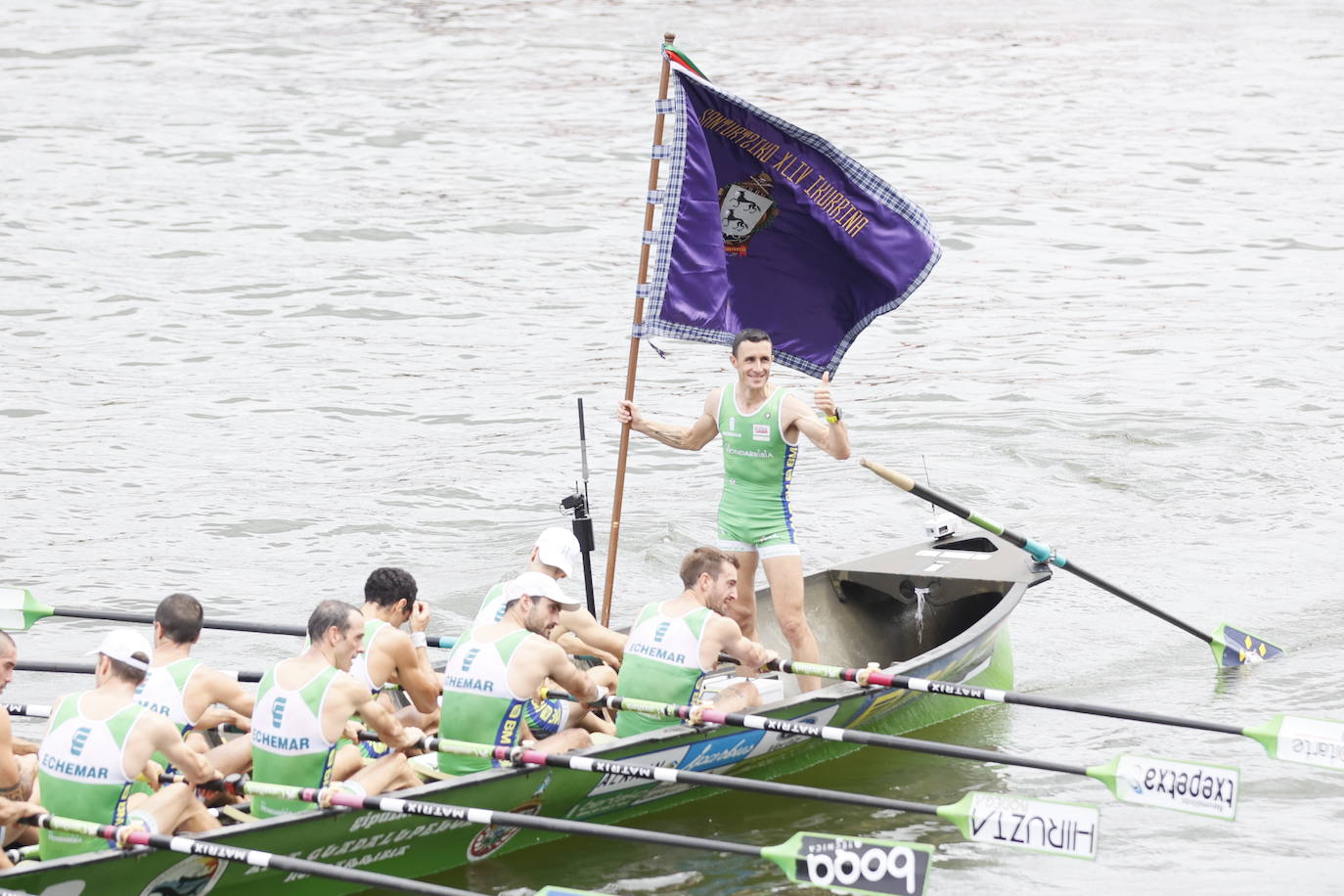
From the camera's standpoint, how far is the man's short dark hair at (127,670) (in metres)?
8.54

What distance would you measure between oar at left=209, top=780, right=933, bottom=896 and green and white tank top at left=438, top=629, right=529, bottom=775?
0.78 metres

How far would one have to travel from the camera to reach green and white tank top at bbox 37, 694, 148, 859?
27.8ft

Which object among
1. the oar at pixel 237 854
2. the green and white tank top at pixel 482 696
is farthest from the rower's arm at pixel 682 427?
the oar at pixel 237 854

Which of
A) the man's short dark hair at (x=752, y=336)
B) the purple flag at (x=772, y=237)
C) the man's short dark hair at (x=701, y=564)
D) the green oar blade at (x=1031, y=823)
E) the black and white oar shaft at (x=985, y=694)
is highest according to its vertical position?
the purple flag at (x=772, y=237)

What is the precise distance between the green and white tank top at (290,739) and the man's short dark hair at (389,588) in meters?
1.18

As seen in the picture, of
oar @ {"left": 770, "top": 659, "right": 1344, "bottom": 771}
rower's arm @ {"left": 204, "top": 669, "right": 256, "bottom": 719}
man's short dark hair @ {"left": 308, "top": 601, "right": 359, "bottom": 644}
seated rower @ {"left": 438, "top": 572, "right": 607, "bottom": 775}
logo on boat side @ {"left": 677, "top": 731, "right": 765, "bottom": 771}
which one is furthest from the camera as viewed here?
logo on boat side @ {"left": 677, "top": 731, "right": 765, "bottom": 771}

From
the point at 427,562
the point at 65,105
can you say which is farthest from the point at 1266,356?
the point at 65,105

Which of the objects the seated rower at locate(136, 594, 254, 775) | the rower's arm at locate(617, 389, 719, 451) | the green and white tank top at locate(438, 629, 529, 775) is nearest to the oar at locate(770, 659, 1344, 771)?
the rower's arm at locate(617, 389, 719, 451)

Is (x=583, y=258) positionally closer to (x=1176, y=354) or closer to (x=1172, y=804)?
(x=1176, y=354)

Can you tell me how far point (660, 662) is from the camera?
34.1 feet

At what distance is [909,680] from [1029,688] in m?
3.38

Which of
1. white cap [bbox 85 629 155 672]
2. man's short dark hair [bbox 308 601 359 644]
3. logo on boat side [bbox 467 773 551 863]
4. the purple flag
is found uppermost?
the purple flag

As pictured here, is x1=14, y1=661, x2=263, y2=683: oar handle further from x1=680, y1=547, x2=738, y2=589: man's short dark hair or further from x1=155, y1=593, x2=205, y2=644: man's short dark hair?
x1=680, y1=547, x2=738, y2=589: man's short dark hair

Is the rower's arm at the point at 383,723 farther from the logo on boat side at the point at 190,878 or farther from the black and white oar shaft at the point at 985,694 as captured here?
the black and white oar shaft at the point at 985,694
